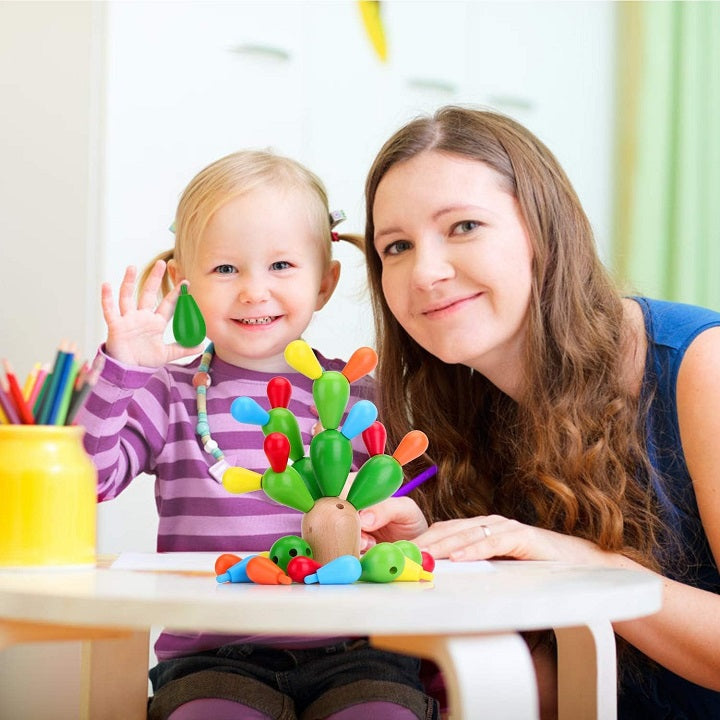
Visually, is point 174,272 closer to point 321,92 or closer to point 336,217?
point 336,217

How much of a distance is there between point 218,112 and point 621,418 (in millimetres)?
974

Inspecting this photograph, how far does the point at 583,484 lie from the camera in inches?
44.2

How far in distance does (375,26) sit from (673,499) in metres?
1.25

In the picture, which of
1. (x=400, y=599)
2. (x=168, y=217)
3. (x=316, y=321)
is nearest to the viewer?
(x=400, y=599)

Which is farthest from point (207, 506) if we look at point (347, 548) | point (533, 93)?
point (533, 93)

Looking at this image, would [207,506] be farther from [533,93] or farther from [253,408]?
[533,93]

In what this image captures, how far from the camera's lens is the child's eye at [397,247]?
1193 millimetres

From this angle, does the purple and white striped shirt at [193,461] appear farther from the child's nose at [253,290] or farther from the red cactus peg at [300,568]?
the red cactus peg at [300,568]

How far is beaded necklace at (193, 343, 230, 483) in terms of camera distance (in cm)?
119

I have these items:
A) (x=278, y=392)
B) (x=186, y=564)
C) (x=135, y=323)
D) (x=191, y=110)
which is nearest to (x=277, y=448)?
(x=278, y=392)

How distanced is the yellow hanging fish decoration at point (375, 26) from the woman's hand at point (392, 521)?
1.23 metres

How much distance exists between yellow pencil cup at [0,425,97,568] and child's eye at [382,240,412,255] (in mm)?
490

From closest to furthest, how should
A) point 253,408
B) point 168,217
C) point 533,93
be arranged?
1. point 253,408
2. point 168,217
3. point 533,93

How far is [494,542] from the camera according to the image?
0.94 m
